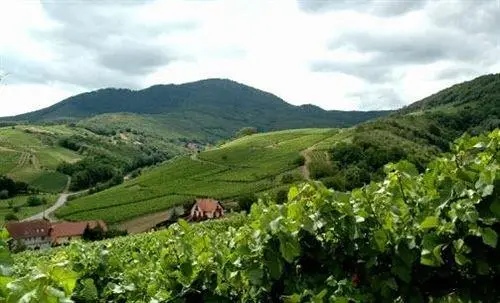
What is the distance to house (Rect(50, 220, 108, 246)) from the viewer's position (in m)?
106

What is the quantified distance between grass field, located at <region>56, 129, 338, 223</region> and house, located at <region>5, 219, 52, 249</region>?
10.1m

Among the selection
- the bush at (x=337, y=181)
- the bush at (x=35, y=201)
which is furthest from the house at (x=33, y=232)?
the bush at (x=337, y=181)

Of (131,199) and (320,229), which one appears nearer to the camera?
(320,229)

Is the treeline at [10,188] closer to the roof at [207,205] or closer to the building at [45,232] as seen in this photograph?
the building at [45,232]

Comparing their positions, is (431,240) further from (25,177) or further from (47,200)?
(25,177)

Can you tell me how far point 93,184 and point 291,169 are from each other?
80.8 m

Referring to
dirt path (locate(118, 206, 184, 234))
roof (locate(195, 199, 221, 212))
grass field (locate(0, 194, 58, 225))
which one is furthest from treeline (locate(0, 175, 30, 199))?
roof (locate(195, 199, 221, 212))

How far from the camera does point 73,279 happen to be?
158 inches

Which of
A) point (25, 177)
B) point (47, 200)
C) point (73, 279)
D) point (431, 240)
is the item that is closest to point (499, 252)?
point (431, 240)

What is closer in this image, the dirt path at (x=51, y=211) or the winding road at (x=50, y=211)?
the dirt path at (x=51, y=211)

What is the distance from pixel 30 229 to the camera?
380ft

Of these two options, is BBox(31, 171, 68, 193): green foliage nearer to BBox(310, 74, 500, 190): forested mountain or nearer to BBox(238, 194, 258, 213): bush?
BBox(310, 74, 500, 190): forested mountain

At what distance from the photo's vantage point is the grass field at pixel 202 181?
120750mm

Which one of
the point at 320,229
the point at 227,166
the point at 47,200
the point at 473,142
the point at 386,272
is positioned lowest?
the point at 47,200
